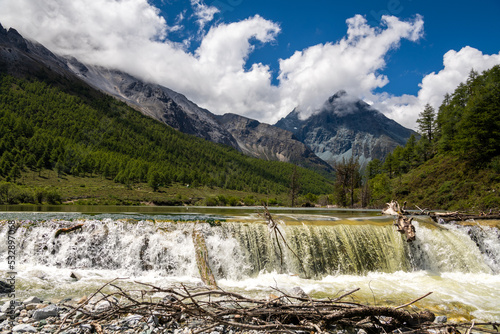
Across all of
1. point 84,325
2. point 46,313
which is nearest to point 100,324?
point 84,325

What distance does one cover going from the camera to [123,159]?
127 metres

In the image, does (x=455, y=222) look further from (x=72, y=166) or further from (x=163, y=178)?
(x=72, y=166)

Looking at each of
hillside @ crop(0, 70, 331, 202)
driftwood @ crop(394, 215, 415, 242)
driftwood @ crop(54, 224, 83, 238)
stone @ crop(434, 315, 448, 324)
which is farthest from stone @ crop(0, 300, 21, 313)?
hillside @ crop(0, 70, 331, 202)

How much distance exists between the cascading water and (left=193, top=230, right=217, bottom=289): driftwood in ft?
0.93

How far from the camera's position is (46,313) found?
766cm

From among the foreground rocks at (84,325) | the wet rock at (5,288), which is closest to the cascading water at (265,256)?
the wet rock at (5,288)

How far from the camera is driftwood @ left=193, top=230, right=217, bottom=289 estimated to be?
14302mm

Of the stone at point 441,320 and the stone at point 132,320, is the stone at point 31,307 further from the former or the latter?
the stone at point 441,320

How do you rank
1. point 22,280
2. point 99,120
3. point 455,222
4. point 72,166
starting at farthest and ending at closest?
1. point 99,120
2. point 72,166
3. point 455,222
4. point 22,280

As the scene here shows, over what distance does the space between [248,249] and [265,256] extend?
1.15m

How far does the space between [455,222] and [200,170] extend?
15592 cm

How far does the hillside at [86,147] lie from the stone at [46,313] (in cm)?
5336

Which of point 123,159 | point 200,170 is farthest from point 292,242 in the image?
point 200,170

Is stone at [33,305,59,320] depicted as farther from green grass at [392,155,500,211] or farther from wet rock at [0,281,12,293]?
green grass at [392,155,500,211]
